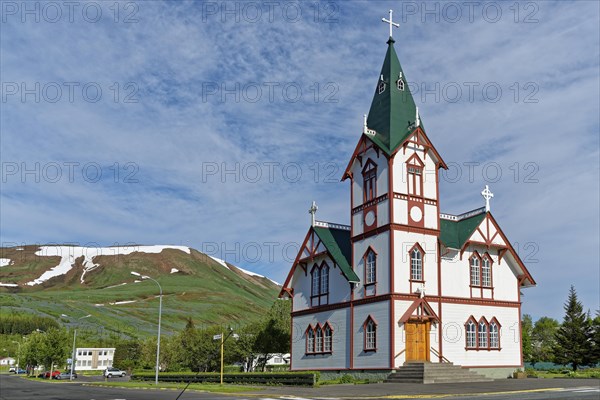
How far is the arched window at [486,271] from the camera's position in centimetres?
4150

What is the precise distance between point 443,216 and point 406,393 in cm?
1871

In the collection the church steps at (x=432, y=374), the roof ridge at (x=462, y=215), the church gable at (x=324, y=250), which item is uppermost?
the roof ridge at (x=462, y=215)

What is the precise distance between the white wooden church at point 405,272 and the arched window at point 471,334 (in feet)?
0.27

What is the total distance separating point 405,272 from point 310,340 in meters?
11.4

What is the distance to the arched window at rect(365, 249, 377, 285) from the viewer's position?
1535 inches

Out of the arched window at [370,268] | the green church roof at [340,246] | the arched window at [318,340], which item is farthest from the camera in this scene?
the arched window at [318,340]

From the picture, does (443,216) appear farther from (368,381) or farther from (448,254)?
(368,381)

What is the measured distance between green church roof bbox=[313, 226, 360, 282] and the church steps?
7304mm

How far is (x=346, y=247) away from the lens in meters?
44.3

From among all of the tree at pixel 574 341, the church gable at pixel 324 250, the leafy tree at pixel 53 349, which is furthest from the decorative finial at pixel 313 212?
the leafy tree at pixel 53 349

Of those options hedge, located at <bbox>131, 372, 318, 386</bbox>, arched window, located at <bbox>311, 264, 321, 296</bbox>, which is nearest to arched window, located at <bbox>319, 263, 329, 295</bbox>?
arched window, located at <bbox>311, 264, 321, 296</bbox>

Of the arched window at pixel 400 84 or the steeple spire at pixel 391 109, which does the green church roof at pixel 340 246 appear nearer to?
the steeple spire at pixel 391 109

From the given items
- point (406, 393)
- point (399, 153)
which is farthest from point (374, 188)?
point (406, 393)

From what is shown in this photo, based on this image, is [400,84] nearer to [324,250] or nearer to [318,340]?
[324,250]
